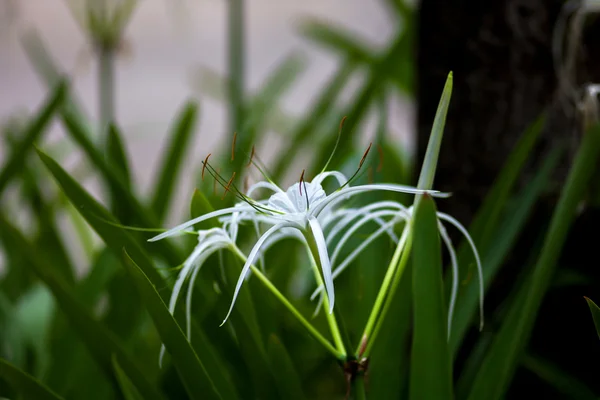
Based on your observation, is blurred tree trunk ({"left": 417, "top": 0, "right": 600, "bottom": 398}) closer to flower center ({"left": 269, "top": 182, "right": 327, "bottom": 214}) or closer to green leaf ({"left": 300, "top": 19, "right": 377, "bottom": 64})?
flower center ({"left": 269, "top": 182, "right": 327, "bottom": 214})

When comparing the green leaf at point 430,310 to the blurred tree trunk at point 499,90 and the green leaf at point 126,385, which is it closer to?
the green leaf at point 126,385

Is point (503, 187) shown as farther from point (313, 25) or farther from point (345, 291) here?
point (313, 25)

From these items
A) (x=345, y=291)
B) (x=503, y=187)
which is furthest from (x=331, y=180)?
(x=345, y=291)

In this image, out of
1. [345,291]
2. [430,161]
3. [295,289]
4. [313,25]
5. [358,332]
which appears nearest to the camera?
[430,161]

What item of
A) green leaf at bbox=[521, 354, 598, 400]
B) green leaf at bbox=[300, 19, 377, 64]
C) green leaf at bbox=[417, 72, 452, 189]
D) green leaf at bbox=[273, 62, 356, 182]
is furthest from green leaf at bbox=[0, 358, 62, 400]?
green leaf at bbox=[300, 19, 377, 64]

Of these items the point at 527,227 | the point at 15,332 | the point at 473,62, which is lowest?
the point at 15,332

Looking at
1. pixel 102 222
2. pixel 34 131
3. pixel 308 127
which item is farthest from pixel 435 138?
pixel 308 127

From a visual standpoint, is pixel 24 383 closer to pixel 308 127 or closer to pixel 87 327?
pixel 87 327
